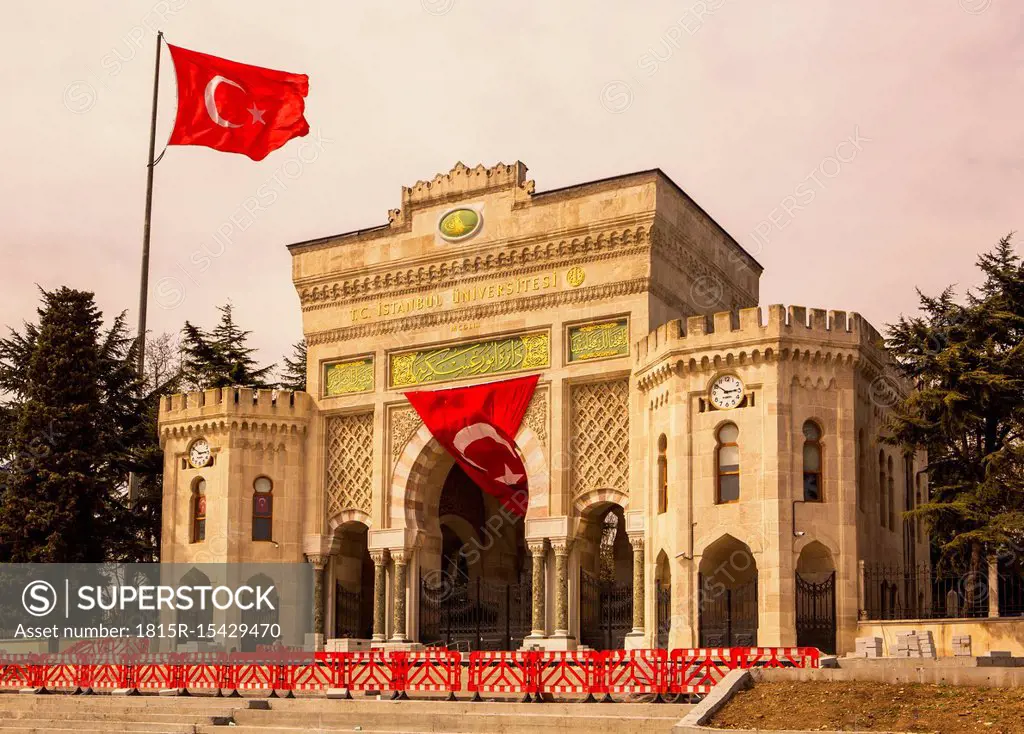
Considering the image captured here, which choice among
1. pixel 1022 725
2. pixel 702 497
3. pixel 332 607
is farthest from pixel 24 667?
pixel 1022 725

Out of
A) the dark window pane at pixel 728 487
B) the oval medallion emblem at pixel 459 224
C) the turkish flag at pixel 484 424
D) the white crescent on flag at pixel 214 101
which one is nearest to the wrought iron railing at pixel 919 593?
the dark window pane at pixel 728 487

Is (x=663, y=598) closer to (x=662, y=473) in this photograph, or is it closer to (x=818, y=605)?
(x=662, y=473)

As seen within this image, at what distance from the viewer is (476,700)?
Result: 79.6ft

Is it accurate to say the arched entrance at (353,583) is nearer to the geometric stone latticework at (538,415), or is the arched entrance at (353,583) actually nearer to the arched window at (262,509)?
the arched window at (262,509)

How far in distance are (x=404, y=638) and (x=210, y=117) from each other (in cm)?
1481

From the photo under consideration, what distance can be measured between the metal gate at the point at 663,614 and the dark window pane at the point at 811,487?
3460 millimetres

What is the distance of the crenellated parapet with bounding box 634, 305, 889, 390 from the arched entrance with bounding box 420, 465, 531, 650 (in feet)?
24.5

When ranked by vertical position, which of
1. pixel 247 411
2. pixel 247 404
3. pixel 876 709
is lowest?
pixel 876 709

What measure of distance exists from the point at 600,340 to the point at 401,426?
19.0ft

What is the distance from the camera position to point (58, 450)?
3912 cm

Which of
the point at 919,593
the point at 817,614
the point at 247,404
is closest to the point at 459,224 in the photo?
the point at 247,404

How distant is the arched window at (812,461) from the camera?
2891cm

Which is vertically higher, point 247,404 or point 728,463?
point 247,404

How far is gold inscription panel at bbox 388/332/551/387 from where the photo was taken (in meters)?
33.7
